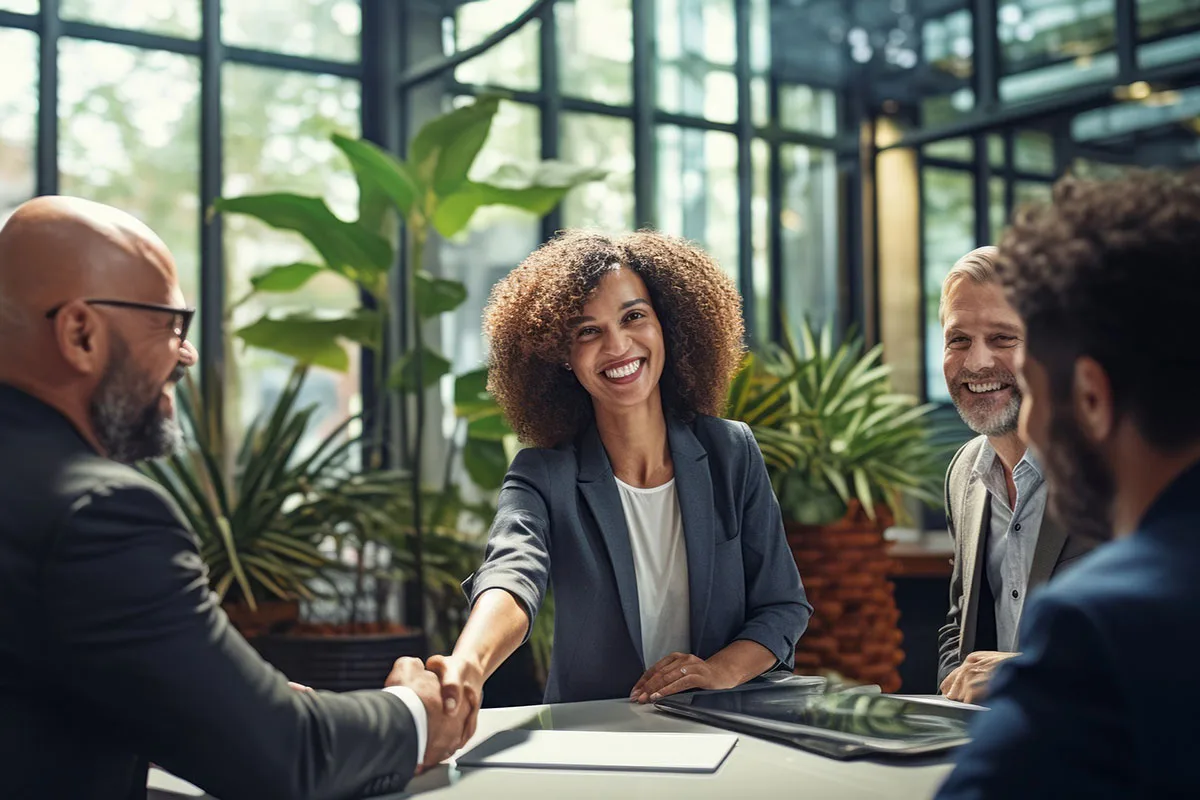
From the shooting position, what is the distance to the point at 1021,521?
2217 mm

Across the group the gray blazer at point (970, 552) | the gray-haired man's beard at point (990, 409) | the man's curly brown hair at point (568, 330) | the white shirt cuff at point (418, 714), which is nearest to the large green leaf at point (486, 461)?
the man's curly brown hair at point (568, 330)

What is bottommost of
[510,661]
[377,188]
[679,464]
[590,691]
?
[510,661]

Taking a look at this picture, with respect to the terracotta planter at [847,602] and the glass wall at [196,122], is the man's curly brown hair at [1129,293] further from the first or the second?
the glass wall at [196,122]

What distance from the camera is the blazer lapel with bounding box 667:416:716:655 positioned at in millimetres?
2229

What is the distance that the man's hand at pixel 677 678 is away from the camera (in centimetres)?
197

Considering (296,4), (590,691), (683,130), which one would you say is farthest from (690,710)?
(683,130)

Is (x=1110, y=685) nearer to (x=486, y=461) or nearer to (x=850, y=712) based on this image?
(x=850, y=712)

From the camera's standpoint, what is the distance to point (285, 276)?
16.0 ft

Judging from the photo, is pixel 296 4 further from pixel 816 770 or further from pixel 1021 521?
pixel 816 770

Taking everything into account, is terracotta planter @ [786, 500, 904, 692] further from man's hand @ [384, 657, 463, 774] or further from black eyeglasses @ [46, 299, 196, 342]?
black eyeglasses @ [46, 299, 196, 342]

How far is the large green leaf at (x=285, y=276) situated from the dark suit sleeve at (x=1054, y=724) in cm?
414

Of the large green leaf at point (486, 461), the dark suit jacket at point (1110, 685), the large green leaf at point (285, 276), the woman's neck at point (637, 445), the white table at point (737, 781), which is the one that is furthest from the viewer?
Result: the large green leaf at point (486, 461)

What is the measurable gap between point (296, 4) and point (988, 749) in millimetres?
6050

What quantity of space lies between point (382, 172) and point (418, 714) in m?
3.38
